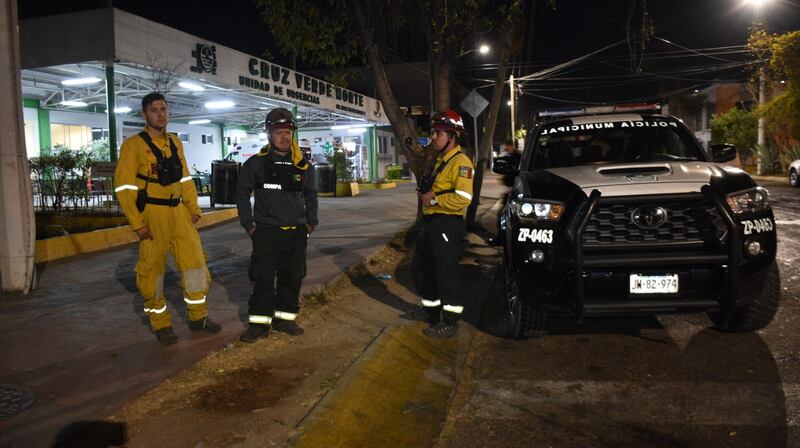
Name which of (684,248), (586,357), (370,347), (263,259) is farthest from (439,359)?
(684,248)

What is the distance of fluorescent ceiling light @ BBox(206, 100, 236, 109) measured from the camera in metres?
22.4

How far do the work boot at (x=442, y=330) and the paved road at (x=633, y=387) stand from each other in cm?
23

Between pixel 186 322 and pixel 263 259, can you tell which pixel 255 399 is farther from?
pixel 186 322

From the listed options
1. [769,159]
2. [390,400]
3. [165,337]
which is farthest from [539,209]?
[769,159]

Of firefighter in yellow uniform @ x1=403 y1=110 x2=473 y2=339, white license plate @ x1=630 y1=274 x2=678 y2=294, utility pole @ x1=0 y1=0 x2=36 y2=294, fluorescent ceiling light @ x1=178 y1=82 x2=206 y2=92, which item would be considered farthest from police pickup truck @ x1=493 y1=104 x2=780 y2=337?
fluorescent ceiling light @ x1=178 y1=82 x2=206 y2=92

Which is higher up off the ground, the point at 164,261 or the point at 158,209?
the point at 158,209

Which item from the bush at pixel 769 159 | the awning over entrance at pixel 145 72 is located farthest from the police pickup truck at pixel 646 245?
the bush at pixel 769 159

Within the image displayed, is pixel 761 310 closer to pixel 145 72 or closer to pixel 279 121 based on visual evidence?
pixel 279 121

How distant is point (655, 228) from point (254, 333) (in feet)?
10.1

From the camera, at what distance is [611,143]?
257 inches

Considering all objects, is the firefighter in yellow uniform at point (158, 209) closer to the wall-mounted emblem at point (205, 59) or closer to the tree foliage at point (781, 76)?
the wall-mounted emblem at point (205, 59)

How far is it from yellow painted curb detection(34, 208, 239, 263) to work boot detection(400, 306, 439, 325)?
17.9ft

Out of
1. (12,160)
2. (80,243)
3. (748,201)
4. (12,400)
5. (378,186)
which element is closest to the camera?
(12,400)

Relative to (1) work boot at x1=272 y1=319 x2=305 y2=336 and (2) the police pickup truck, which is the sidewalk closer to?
(1) work boot at x1=272 y1=319 x2=305 y2=336
